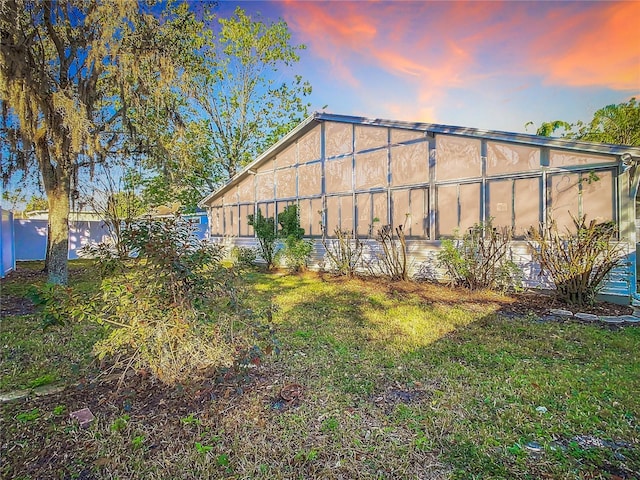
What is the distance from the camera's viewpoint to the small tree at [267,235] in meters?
11.0

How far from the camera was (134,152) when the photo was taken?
815 centimetres

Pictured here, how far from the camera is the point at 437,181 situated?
8133mm

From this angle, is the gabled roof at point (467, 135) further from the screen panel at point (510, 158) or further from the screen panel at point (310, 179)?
the screen panel at point (310, 179)

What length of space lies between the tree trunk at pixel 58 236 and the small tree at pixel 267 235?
536 centimetres

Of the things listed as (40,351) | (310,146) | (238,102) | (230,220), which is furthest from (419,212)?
(238,102)

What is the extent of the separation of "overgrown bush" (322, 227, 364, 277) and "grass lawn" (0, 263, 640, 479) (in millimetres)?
4891

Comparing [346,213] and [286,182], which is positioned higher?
[286,182]

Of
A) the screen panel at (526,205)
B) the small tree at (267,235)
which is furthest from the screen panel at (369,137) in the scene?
the small tree at (267,235)

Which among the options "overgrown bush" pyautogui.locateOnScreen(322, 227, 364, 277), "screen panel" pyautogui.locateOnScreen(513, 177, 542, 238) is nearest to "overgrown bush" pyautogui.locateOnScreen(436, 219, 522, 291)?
"screen panel" pyautogui.locateOnScreen(513, 177, 542, 238)

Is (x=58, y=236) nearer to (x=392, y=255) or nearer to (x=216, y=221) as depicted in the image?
(x=392, y=255)

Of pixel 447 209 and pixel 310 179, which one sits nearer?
pixel 447 209

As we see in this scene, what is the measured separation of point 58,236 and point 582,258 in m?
10.2

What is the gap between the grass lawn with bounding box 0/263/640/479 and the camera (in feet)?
6.32

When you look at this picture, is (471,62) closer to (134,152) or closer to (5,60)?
(134,152)
